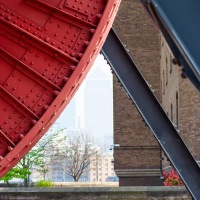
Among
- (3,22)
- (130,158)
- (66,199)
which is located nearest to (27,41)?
(3,22)

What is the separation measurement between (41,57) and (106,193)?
254 inches

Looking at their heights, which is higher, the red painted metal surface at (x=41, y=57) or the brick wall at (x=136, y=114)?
the brick wall at (x=136, y=114)

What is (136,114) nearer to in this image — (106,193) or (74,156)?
(106,193)

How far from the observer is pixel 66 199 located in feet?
47.3

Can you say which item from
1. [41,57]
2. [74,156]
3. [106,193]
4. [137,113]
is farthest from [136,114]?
[74,156]

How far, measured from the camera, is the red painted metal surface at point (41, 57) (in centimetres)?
803

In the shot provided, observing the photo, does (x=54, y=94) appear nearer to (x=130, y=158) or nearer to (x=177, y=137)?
(x=177, y=137)

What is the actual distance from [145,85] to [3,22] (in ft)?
9.23

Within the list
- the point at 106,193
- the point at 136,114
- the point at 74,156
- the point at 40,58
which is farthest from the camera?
the point at 74,156

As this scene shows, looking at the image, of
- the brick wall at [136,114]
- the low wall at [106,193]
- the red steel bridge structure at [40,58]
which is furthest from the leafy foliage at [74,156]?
the red steel bridge structure at [40,58]

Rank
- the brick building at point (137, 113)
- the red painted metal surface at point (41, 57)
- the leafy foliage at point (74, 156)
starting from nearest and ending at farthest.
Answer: the red painted metal surface at point (41, 57) → the brick building at point (137, 113) → the leafy foliage at point (74, 156)

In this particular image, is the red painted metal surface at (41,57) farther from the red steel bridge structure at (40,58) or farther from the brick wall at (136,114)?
the brick wall at (136,114)

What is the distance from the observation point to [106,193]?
1407 centimetres

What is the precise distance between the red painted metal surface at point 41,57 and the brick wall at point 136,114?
29173 millimetres
